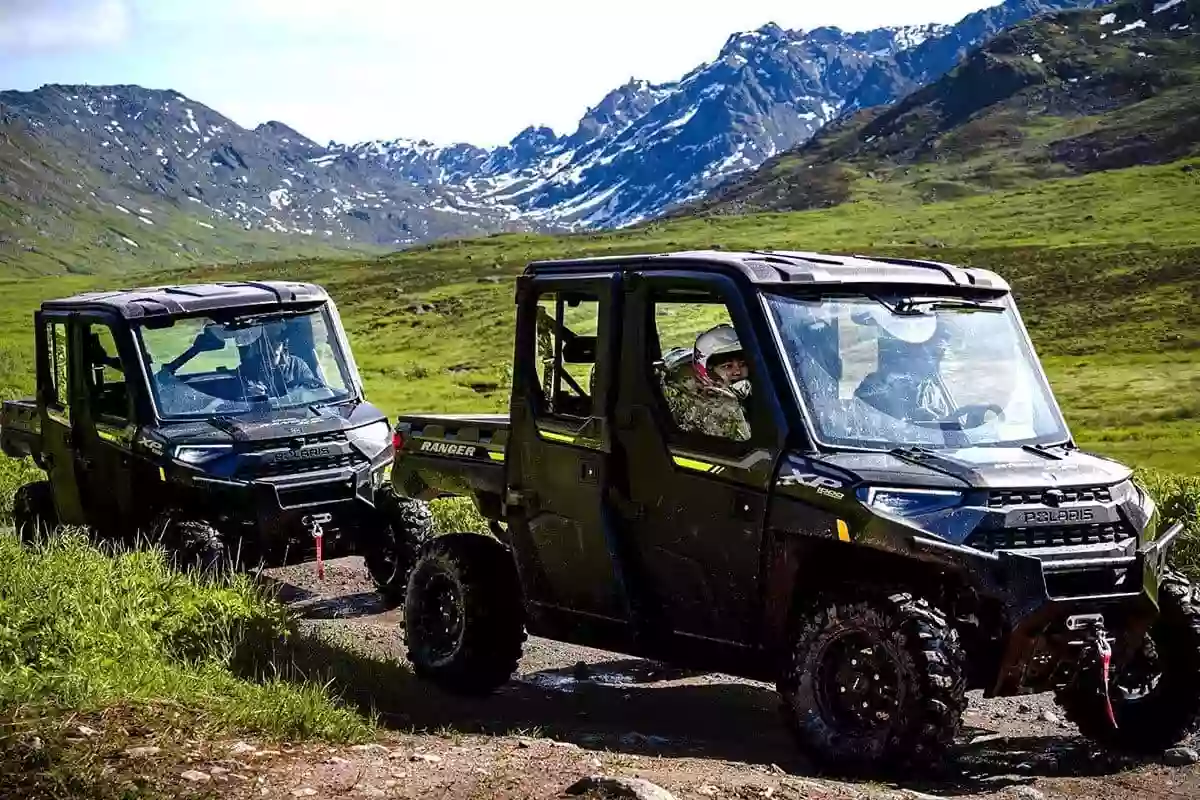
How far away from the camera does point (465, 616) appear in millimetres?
9805

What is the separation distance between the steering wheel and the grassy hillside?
46.9 m

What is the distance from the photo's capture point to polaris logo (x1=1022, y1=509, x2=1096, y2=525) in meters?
7.35

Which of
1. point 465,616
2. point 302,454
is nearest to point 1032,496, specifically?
point 465,616

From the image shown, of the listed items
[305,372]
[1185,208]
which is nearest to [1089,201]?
[1185,208]

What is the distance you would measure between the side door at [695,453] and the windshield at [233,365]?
20.2 feet

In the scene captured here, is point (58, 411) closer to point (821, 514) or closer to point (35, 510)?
point (35, 510)

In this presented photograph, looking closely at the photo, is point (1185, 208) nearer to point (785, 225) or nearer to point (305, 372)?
point (785, 225)

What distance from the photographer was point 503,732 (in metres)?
8.84

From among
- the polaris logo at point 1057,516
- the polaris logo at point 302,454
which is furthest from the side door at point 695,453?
the polaris logo at point 302,454

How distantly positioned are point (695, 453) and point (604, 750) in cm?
175

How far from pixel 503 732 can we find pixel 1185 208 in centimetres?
16864

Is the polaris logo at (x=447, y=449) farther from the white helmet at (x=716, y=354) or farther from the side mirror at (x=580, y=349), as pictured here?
the white helmet at (x=716, y=354)

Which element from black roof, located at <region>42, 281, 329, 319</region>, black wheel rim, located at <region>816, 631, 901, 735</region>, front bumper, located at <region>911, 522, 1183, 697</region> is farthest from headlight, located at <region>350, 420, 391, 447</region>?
front bumper, located at <region>911, 522, 1183, 697</region>

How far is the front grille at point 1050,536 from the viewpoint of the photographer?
7277 mm
